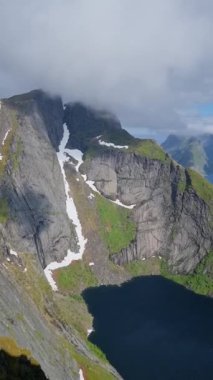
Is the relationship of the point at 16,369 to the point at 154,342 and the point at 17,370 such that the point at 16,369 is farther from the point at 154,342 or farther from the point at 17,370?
the point at 154,342

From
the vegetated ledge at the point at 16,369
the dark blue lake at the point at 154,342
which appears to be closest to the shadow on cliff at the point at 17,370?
the vegetated ledge at the point at 16,369

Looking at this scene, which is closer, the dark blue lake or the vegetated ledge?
the vegetated ledge

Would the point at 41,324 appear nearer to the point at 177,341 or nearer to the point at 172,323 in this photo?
the point at 177,341

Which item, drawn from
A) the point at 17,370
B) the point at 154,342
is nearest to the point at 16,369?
the point at 17,370

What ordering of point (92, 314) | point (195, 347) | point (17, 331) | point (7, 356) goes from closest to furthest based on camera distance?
1. point (7, 356)
2. point (17, 331)
3. point (195, 347)
4. point (92, 314)

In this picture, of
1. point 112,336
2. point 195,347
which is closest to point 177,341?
point 195,347

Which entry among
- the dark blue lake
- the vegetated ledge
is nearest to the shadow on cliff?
the vegetated ledge

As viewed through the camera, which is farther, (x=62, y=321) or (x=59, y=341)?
(x=62, y=321)

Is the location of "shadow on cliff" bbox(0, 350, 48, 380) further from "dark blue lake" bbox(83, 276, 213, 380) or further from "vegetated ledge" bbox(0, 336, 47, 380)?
"dark blue lake" bbox(83, 276, 213, 380)
